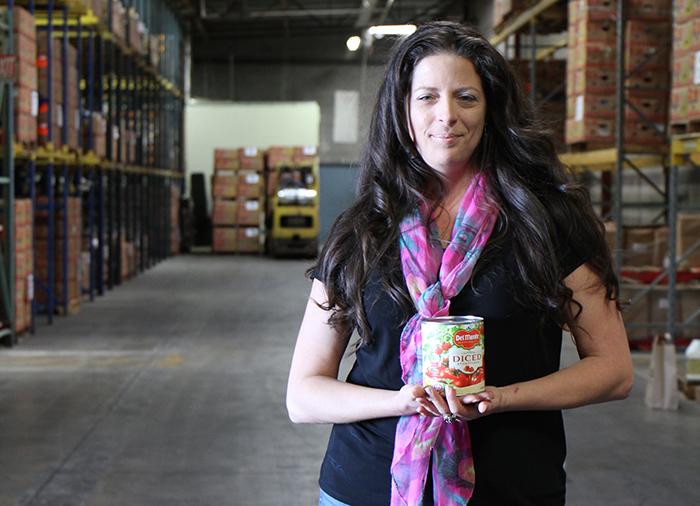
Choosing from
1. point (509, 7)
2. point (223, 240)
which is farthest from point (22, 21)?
point (223, 240)

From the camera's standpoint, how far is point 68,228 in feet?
40.2

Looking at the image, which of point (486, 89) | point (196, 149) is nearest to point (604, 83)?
point (486, 89)

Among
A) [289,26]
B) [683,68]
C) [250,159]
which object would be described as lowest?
[250,159]

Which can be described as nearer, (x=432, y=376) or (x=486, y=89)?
(x=432, y=376)

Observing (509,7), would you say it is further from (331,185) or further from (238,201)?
(331,185)

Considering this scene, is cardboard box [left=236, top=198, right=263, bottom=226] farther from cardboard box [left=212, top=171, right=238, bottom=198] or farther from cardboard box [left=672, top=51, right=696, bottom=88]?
cardboard box [left=672, top=51, right=696, bottom=88]

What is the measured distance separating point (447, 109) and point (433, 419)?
1.89ft

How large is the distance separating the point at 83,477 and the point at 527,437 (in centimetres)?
399

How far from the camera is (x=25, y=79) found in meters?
10.3

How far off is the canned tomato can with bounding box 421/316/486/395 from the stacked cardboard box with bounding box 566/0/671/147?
26.3 feet

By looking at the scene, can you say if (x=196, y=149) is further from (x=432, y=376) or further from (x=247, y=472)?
(x=432, y=376)

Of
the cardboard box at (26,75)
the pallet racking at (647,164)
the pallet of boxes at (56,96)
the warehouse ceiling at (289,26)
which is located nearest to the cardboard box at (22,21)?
the cardboard box at (26,75)

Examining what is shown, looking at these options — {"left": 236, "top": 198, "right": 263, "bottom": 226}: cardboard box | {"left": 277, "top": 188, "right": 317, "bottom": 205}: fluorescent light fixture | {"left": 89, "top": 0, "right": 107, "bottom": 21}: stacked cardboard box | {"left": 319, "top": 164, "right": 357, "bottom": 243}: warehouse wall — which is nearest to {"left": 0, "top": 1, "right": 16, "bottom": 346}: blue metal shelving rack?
{"left": 89, "top": 0, "right": 107, "bottom": 21}: stacked cardboard box

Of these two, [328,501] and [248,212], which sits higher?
[248,212]
